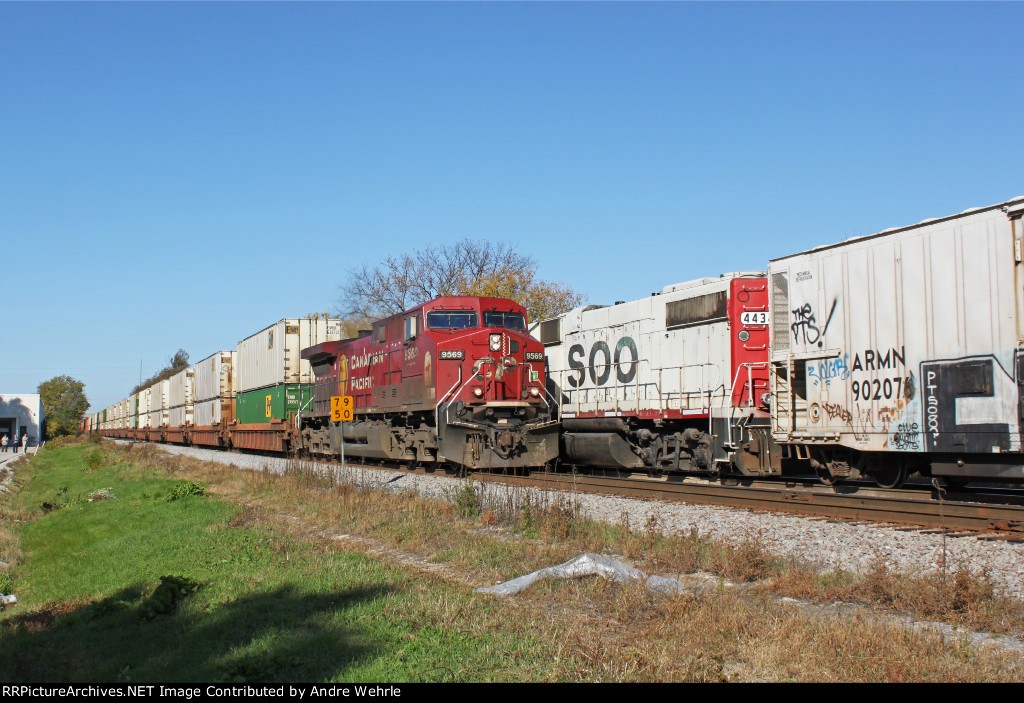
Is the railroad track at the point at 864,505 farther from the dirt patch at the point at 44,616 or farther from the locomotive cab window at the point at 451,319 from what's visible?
the dirt patch at the point at 44,616

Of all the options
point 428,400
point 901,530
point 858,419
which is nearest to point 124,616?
point 901,530

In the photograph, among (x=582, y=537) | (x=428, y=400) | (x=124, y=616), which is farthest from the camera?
(x=428, y=400)

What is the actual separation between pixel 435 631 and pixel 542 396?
1317cm

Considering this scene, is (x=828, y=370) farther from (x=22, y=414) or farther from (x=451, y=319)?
(x=22, y=414)

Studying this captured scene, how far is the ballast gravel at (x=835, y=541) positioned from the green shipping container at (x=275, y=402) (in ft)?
53.6

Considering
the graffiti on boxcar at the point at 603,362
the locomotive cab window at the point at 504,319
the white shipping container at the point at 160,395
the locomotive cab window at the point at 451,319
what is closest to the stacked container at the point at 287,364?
the locomotive cab window at the point at 451,319

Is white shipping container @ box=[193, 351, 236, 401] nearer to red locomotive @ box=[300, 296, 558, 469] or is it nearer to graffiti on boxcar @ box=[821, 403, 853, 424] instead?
red locomotive @ box=[300, 296, 558, 469]

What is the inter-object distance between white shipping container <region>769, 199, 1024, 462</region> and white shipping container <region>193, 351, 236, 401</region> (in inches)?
1127

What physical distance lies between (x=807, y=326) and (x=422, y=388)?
349 inches

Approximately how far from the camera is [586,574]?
7.15m

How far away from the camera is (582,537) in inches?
365

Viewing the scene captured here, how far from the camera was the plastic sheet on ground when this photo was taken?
6973mm

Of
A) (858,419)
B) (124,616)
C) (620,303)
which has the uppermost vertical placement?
(620,303)
